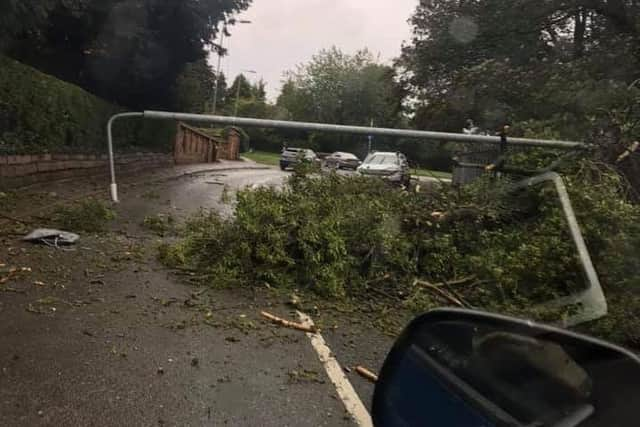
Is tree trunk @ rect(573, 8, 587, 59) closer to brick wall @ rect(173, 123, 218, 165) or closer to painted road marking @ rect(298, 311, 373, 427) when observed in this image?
painted road marking @ rect(298, 311, 373, 427)

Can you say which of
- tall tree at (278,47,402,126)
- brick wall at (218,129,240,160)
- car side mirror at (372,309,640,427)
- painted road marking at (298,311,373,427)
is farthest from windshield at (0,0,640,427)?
tall tree at (278,47,402,126)

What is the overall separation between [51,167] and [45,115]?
0.98 meters

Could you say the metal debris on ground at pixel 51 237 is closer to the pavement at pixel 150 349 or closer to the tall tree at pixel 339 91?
the pavement at pixel 150 349

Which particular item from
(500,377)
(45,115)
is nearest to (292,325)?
(500,377)

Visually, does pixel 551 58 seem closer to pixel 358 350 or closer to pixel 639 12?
pixel 639 12

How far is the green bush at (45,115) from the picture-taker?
7.24 metres

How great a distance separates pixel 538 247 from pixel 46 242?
16.3ft

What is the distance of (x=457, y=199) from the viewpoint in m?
5.05

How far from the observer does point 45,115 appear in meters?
8.37

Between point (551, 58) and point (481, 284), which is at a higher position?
point (551, 58)

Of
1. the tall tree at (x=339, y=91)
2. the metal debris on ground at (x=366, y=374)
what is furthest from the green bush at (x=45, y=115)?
the tall tree at (x=339, y=91)

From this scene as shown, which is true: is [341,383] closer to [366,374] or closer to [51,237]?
[366,374]

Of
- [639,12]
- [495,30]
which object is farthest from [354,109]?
[639,12]

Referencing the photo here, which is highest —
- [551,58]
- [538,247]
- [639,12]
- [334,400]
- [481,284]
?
[639,12]
